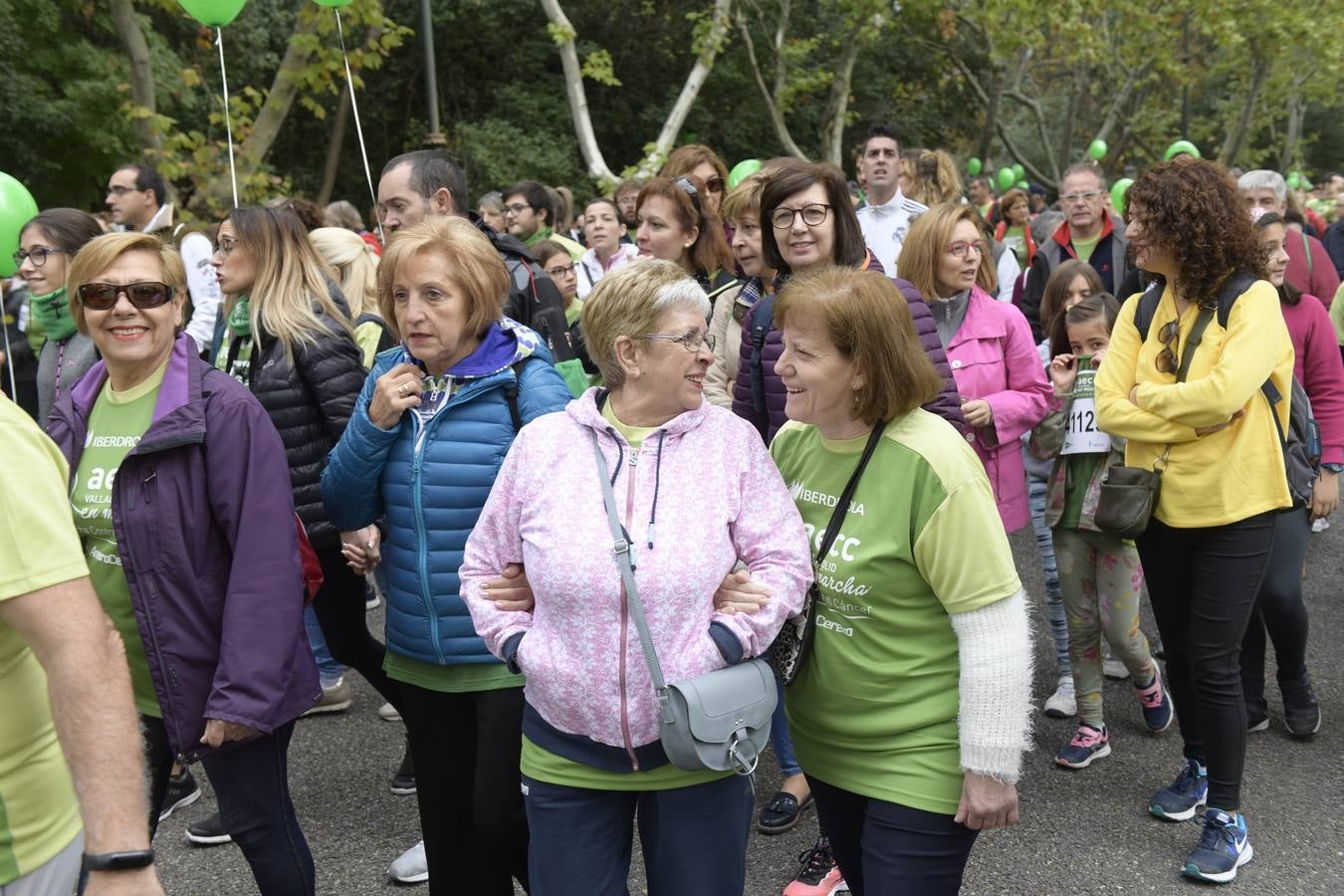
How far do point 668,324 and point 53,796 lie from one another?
144 cm

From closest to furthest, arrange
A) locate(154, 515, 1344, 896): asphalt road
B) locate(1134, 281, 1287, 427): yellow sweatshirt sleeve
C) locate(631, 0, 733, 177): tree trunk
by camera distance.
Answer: locate(1134, 281, 1287, 427): yellow sweatshirt sleeve < locate(154, 515, 1344, 896): asphalt road < locate(631, 0, 733, 177): tree trunk

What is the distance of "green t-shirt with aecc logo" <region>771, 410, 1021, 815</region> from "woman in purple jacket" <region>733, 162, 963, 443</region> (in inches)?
42.8

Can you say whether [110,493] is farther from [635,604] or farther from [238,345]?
[635,604]

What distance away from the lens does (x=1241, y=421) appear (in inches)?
144

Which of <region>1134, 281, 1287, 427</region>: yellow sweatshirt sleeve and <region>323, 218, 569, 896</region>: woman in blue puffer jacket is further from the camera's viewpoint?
<region>1134, 281, 1287, 427</region>: yellow sweatshirt sleeve

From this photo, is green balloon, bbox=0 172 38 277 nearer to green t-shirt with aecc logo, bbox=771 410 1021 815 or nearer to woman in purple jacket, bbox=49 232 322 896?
woman in purple jacket, bbox=49 232 322 896

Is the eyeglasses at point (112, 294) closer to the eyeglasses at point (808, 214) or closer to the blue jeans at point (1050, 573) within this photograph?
the eyeglasses at point (808, 214)

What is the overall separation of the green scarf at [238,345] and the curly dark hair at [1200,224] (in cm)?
294

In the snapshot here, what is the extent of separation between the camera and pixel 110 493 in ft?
9.82

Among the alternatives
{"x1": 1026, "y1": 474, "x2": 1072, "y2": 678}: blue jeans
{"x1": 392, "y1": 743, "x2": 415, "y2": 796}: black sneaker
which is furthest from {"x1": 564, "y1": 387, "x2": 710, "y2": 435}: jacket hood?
{"x1": 1026, "y1": 474, "x2": 1072, "y2": 678}: blue jeans

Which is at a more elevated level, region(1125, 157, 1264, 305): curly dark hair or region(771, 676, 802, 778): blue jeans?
region(1125, 157, 1264, 305): curly dark hair

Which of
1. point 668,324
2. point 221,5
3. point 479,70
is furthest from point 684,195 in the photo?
point 479,70

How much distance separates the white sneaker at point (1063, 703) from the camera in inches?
199

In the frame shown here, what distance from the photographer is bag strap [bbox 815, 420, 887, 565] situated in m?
2.50
